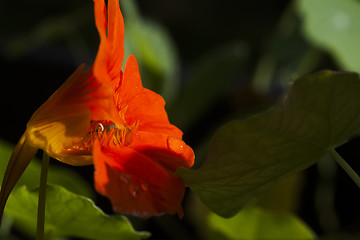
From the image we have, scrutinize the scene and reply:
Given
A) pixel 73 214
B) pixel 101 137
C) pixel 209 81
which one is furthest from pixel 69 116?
pixel 209 81

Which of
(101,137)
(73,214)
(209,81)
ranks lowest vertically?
(209,81)

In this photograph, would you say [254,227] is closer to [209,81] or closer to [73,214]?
[73,214]

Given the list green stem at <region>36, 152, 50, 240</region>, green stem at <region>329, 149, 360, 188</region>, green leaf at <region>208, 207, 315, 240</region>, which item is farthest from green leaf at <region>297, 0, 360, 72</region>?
green stem at <region>36, 152, 50, 240</region>

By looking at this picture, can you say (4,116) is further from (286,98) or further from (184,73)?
(286,98)

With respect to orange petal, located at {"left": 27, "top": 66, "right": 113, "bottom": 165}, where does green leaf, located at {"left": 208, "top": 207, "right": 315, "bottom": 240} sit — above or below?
below

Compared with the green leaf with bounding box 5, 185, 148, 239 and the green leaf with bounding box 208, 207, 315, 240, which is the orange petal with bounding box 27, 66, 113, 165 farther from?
the green leaf with bounding box 208, 207, 315, 240

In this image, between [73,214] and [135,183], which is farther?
[73,214]

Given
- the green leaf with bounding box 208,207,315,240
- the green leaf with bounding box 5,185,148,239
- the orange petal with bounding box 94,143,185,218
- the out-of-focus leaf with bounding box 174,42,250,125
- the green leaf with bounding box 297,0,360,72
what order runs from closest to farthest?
the orange petal with bounding box 94,143,185,218 → the green leaf with bounding box 5,185,148,239 → the green leaf with bounding box 208,207,315,240 → the green leaf with bounding box 297,0,360,72 → the out-of-focus leaf with bounding box 174,42,250,125
